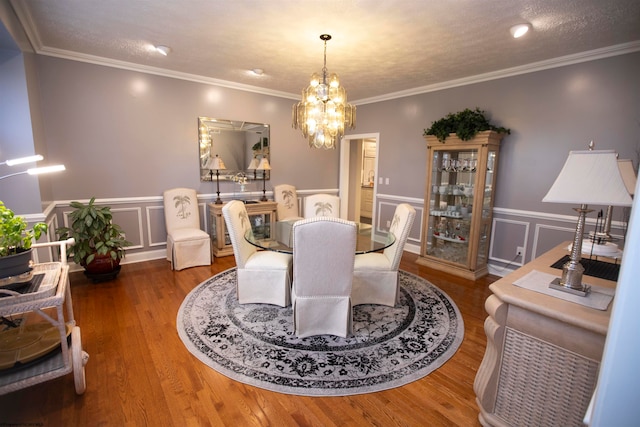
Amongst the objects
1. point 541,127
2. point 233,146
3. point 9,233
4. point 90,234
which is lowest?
point 90,234

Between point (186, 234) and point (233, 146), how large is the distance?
1.55m

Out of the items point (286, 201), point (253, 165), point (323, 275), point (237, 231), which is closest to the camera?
point (323, 275)

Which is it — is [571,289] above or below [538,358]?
above

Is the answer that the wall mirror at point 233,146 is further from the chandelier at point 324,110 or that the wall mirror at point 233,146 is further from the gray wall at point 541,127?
the gray wall at point 541,127

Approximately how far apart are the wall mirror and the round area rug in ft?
6.97

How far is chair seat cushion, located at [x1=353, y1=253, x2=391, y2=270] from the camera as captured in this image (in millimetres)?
2850

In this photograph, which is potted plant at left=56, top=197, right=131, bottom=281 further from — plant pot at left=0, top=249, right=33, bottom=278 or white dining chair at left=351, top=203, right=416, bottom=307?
white dining chair at left=351, top=203, right=416, bottom=307

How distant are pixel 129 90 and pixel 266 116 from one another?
6.19 feet

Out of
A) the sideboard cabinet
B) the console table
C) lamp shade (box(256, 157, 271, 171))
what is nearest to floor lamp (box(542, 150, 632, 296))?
the console table

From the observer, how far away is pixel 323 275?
2.28 meters

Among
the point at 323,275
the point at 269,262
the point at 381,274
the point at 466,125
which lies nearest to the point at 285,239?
the point at 269,262

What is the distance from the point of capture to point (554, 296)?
1.43 metres

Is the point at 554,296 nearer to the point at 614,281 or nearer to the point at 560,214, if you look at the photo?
the point at 614,281

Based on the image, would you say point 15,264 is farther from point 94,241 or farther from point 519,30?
point 519,30
